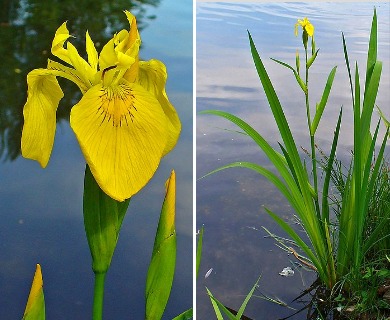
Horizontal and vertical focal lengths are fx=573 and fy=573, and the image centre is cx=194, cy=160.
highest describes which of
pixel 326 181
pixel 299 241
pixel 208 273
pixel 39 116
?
pixel 39 116

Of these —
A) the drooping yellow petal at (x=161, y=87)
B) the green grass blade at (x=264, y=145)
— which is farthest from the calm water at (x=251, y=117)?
the drooping yellow petal at (x=161, y=87)

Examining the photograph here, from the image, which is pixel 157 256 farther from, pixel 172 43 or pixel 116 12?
pixel 116 12

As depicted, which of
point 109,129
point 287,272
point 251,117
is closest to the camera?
point 109,129

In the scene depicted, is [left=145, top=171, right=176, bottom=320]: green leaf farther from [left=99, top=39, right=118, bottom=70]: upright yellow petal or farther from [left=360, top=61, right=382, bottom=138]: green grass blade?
[left=360, top=61, right=382, bottom=138]: green grass blade

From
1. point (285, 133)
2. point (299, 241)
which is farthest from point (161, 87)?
point (299, 241)

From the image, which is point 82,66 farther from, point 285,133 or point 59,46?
point 285,133

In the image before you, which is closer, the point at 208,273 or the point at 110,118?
the point at 110,118

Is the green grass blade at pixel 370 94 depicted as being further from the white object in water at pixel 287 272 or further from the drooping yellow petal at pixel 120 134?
the drooping yellow petal at pixel 120 134
